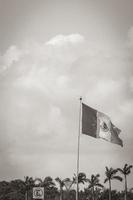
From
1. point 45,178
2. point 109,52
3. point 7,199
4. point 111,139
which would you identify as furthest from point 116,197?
point 111,139

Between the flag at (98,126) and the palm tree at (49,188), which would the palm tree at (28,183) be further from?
the flag at (98,126)

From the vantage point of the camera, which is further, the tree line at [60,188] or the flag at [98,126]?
the tree line at [60,188]

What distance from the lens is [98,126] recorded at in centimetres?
2520

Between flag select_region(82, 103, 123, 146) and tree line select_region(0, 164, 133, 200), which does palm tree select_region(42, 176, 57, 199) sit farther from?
flag select_region(82, 103, 123, 146)

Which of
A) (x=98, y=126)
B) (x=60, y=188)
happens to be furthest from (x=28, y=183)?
(x=98, y=126)

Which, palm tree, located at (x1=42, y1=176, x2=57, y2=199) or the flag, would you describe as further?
palm tree, located at (x1=42, y1=176, x2=57, y2=199)

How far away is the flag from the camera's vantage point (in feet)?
81.7

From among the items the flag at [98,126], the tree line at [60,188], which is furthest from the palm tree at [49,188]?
the flag at [98,126]

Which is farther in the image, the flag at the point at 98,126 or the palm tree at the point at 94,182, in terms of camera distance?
the palm tree at the point at 94,182

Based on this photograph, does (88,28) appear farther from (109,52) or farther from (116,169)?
(116,169)

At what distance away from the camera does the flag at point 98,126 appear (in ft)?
81.7

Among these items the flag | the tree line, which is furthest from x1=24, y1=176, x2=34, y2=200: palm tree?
the flag

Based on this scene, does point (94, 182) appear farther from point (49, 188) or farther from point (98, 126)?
point (98, 126)

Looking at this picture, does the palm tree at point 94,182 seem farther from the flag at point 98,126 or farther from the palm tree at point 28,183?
the flag at point 98,126
